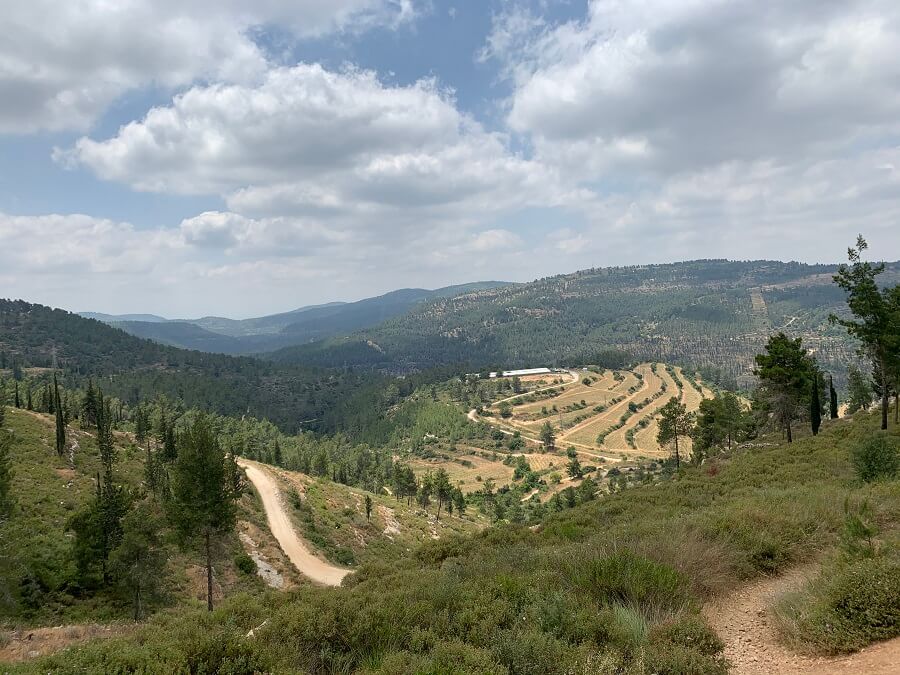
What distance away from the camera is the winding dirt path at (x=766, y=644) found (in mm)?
5578

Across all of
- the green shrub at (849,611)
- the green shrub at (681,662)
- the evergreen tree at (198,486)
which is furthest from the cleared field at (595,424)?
the green shrub at (681,662)

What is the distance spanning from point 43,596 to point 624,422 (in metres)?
165

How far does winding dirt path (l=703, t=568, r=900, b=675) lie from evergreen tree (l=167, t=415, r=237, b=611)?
76.1 feet

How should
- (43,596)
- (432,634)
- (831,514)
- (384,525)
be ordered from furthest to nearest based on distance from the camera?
(384,525), (43,596), (831,514), (432,634)

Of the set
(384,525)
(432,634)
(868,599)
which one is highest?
(868,599)

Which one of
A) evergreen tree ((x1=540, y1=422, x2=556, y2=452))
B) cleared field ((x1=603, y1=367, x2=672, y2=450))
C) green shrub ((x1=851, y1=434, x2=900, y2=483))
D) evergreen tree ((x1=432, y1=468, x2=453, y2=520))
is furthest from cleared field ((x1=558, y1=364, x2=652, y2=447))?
green shrub ((x1=851, y1=434, x2=900, y2=483))

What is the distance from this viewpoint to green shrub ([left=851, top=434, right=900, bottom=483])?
17.0 m

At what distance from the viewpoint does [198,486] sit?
23234mm

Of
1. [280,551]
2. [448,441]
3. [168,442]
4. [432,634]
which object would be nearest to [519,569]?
[432,634]

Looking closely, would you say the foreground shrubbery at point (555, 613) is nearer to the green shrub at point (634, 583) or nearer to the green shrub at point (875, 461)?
the green shrub at point (634, 583)

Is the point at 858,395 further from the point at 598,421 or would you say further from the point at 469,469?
the point at 598,421

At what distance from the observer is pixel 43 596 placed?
22375mm

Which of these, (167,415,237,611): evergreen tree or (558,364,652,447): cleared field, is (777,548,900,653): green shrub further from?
(558,364,652,447): cleared field

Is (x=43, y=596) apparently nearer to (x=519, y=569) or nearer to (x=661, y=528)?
(x=519, y=569)
